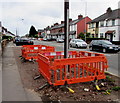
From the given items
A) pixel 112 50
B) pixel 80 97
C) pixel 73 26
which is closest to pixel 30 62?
pixel 80 97

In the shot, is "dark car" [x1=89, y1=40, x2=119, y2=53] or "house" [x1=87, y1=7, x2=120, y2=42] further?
"house" [x1=87, y1=7, x2=120, y2=42]

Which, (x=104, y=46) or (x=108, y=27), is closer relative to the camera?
(x=104, y=46)

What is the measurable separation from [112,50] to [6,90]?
14.1 m

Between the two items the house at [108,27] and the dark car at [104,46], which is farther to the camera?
the house at [108,27]

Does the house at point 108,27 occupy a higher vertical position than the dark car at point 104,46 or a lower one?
higher

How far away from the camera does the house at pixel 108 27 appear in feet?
117

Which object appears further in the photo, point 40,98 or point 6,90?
point 6,90

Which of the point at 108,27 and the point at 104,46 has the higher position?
the point at 108,27

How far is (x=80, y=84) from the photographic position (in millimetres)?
5125

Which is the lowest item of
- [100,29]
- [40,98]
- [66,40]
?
[40,98]

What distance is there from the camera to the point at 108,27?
3834 cm

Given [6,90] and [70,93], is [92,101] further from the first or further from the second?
[6,90]

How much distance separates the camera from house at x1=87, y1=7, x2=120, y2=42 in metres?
35.6

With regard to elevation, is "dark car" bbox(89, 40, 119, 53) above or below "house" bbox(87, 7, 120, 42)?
below
